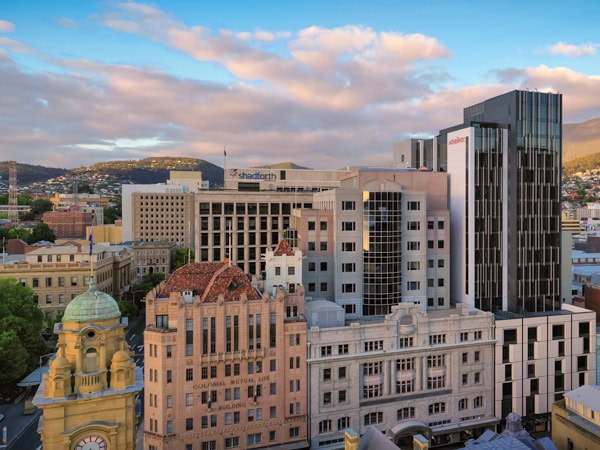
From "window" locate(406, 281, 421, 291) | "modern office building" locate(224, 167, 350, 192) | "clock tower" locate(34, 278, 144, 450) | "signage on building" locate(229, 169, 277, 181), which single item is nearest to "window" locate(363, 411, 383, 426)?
"window" locate(406, 281, 421, 291)

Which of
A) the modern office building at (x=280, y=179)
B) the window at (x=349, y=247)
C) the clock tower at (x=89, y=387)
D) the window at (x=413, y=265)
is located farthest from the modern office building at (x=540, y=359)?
the modern office building at (x=280, y=179)

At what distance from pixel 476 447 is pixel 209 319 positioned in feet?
113

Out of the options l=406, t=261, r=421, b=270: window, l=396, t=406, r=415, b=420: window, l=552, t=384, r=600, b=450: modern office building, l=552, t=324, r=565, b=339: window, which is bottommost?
l=396, t=406, r=415, b=420: window

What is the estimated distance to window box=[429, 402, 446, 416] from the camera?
69562mm

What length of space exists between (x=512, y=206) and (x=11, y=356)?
290 feet

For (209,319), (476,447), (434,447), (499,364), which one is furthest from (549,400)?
(209,319)

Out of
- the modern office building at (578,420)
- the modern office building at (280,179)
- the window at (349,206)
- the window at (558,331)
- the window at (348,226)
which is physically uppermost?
the modern office building at (280,179)

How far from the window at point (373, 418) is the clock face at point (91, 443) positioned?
42.0 m

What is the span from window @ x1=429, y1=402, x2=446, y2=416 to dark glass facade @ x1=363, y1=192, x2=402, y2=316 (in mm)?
16176

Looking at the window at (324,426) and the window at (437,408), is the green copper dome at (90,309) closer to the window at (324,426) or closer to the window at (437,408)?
the window at (324,426)

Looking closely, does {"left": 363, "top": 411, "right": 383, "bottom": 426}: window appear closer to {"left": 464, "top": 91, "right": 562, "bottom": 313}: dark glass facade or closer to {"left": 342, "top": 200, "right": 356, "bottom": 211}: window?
{"left": 464, "top": 91, "right": 562, "bottom": 313}: dark glass facade

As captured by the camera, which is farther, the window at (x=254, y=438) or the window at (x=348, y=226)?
the window at (x=348, y=226)

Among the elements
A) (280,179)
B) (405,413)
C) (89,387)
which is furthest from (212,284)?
(280,179)

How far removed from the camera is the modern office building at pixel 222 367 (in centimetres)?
5897
